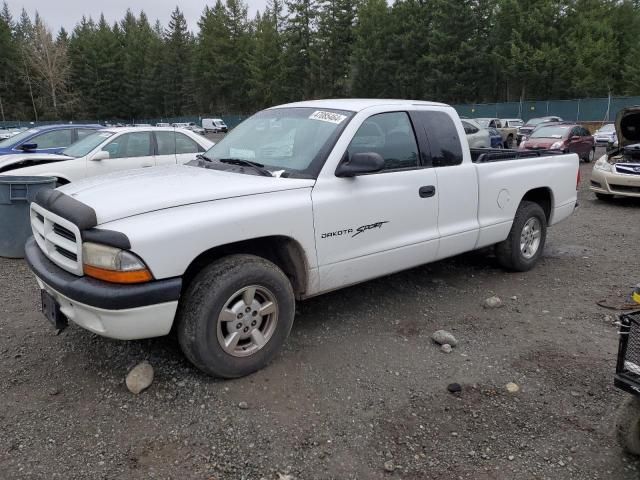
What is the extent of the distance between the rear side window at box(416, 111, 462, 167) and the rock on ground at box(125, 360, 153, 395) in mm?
2827

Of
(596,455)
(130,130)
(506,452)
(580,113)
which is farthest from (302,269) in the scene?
(580,113)

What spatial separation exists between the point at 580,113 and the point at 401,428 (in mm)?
45228

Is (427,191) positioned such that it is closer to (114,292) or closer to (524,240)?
(524,240)

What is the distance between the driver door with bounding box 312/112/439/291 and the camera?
147 inches

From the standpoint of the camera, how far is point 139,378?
3.36 metres

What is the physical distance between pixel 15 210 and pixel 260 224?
14.6ft

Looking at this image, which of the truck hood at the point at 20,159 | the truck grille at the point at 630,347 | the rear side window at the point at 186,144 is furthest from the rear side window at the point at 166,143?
the truck grille at the point at 630,347

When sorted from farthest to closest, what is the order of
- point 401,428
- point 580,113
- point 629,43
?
point 629,43 < point 580,113 < point 401,428

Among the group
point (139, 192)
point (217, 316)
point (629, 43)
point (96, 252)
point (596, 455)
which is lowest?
point (596, 455)

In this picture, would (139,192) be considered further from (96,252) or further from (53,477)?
(53,477)

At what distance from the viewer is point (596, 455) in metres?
2.82

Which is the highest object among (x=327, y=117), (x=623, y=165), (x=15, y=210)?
(x=327, y=117)

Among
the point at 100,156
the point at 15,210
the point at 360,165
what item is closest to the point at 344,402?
the point at 360,165

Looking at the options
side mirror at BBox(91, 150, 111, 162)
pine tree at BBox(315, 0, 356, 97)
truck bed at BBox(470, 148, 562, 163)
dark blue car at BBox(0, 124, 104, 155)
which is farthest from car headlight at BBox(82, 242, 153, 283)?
pine tree at BBox(315, 0, 356, 97)
